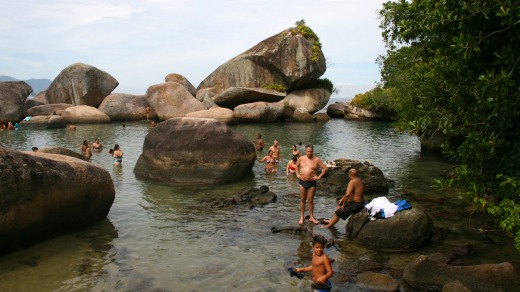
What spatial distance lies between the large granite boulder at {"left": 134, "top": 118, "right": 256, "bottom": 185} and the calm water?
1.85 ft

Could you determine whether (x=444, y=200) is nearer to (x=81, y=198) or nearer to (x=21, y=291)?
(x=81, y=198)

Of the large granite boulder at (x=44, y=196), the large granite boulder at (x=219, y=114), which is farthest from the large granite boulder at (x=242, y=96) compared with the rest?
the large granite boulder at (x=44, y=196)

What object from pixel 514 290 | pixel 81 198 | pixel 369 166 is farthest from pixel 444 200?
pixel 81 198

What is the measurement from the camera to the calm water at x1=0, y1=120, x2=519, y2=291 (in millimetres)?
9062

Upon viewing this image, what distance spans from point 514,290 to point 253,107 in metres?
36.5

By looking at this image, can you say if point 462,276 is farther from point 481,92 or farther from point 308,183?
point 308,183

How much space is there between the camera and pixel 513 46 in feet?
22.6

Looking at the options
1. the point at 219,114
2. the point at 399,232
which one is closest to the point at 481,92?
the point at 399,232

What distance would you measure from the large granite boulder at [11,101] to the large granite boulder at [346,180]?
35.2m

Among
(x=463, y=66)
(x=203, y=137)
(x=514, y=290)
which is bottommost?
(x=514, y=290)

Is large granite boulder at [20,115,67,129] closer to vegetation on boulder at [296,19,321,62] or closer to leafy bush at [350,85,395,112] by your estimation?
vegetation on boulder at [296,19,321,62]

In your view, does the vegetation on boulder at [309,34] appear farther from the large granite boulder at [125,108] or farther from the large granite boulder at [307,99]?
the large granite boulder at [125,108]

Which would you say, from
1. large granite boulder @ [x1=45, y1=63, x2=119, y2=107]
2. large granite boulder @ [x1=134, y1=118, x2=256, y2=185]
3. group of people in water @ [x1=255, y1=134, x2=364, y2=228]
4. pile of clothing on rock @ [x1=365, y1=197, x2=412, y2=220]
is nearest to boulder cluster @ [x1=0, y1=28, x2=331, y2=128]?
large granite boulder @ [x1=45, y1=63, x2=119, y2=107]

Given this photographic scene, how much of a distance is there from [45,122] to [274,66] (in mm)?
24294
